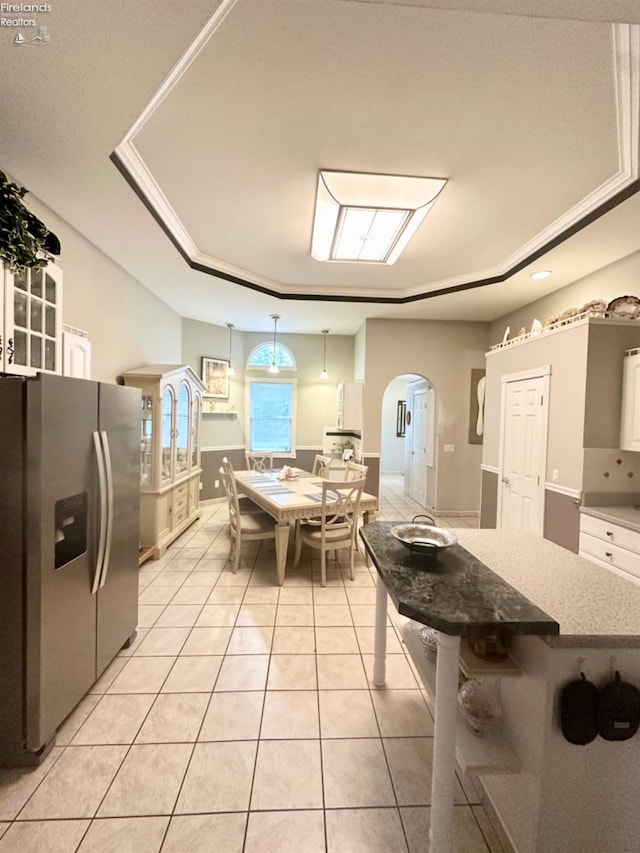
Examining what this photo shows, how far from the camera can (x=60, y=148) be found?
1.89m

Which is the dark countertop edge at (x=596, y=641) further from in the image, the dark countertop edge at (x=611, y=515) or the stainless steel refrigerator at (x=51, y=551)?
the stainless steel refrigerator at (x=51, y=551)

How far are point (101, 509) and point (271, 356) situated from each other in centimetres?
489

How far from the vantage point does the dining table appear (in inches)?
121

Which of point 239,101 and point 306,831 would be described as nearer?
point 306,831

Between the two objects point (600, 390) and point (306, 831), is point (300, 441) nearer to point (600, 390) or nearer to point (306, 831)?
point (600, 390)

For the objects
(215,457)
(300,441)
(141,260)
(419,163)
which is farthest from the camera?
(300,441)

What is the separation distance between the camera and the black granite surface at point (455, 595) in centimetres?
103

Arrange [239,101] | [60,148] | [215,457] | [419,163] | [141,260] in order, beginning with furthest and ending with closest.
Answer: [215,457]
[141,260]
[419,163]
[60,148]
[239,101]

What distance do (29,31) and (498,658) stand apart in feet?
9.41

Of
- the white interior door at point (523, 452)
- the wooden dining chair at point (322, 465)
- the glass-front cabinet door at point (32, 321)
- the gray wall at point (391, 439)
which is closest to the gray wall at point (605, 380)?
the white interior door at point (523, 452)

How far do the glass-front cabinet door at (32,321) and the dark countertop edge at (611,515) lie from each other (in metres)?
3.61

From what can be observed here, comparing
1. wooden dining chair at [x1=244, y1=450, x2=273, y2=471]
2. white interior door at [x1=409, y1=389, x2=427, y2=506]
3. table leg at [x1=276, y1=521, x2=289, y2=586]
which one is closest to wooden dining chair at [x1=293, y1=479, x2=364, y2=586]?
table leg at [x1=276, y1=521, x2=289, y2=586]

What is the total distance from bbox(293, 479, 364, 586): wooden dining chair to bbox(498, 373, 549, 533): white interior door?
61.9 inches

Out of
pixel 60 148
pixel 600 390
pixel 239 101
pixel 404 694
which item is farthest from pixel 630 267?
pixel 60 148
